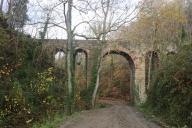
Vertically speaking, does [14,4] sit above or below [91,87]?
above

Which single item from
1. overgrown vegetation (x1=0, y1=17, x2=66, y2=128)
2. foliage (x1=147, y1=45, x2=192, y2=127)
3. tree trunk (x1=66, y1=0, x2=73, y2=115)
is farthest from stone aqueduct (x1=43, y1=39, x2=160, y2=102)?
foliage (x1=147, y1=45, x2=192, y2=127)

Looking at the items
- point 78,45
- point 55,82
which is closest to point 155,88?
point 55,82

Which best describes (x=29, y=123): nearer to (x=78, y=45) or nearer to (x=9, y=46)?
(x=9, y=46)

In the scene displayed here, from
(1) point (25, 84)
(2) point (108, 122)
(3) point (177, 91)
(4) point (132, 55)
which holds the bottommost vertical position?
(2) point (108, 122)

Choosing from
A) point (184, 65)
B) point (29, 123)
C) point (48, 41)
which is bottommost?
point (29, 123)

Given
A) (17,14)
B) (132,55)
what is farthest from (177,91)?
(132,55)

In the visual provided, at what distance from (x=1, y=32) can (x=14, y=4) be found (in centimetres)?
496

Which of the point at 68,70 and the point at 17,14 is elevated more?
the point at 17,14

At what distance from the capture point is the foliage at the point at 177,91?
14125 millimetres

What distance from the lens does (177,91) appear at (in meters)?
15.5

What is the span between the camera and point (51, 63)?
24.5 m

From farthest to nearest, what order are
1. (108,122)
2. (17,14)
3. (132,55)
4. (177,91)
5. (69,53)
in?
(132,55) < (17,14) < (69,53) < (177,91) < (108,122)

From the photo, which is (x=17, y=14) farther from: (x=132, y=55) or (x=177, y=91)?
(x=132, y=55)

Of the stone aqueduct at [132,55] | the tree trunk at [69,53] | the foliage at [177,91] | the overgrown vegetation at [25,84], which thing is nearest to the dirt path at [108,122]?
the foliage at [177,91]
